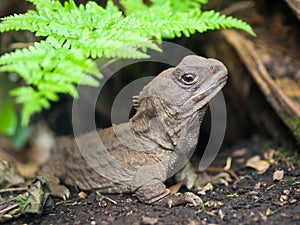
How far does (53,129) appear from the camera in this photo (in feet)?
20.1

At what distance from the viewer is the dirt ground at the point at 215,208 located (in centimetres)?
300

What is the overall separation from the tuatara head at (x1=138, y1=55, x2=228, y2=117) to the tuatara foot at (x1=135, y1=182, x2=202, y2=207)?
0.73 meters

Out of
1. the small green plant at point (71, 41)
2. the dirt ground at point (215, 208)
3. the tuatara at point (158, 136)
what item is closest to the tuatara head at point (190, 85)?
the tuatara at point (158, 136)

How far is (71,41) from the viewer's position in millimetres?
3047

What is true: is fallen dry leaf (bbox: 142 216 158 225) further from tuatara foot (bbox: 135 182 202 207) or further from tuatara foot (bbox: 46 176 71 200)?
tuatara foot (bbox: 46 176 71 200)

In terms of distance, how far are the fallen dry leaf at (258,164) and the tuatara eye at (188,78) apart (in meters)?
1.25

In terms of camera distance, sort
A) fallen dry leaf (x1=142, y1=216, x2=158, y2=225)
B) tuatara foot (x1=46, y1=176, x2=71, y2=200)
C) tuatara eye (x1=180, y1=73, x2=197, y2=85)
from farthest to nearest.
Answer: tuatara foot (x1=46, y1=176, x2=71, y2=200)
tuatara eye (x1=180, y1=73, x2=197, y2=85)
fallen dry leaf (x1=142, y1=216, x2=158, y2=225)

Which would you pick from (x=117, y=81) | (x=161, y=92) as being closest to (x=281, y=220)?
(x=161, y=92)

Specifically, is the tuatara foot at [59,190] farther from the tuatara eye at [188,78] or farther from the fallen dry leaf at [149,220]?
the tuatara eye at [188,78]

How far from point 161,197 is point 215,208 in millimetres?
505

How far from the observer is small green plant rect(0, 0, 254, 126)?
8.39 ft

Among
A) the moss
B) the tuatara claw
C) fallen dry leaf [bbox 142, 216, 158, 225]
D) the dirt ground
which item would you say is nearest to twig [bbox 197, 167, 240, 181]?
the dirt ground

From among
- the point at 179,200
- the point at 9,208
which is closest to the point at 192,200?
the point at 179,200

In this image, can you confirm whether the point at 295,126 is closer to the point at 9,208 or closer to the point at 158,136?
the point at 158,136
